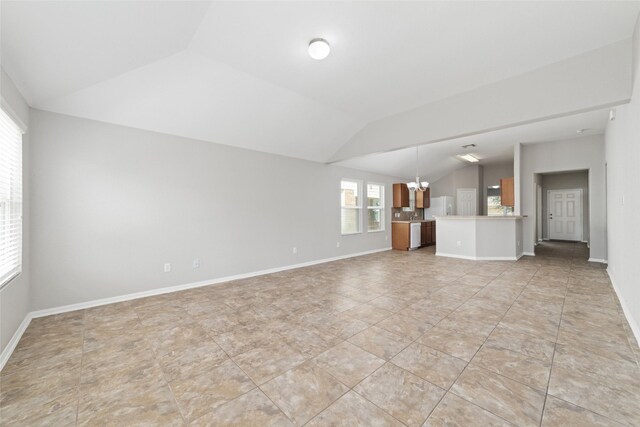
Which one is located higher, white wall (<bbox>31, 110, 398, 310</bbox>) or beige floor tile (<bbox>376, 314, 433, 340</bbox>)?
white wall (<bbox>31, 110, 398, 310</bbox>)

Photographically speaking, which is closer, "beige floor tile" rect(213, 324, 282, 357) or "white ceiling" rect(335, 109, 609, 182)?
"beige floor tile" rect(213, 324, 282, 357)

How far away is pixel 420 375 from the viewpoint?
1.83 meters

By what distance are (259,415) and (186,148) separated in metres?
3.74

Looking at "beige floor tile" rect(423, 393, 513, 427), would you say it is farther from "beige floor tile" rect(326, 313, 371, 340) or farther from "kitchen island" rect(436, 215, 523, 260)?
"kitchen island" rect(436, 215, 523, 260)

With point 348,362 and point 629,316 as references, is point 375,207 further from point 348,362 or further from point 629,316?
point 348,362

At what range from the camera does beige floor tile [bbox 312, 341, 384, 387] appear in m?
1.83

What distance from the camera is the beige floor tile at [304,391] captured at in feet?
4.97

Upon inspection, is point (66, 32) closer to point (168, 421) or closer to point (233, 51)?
point (233, 51)

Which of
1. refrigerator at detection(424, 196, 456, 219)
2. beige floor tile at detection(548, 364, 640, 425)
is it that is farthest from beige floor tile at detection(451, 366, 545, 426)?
refrigerator at detection(424, 196, 456, 219)

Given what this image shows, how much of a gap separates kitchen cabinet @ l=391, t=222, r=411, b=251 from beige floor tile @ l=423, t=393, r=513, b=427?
257 inches

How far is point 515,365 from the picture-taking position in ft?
6.38

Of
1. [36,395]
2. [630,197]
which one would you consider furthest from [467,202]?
[36,395]

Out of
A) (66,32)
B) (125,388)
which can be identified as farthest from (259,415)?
(66,32)

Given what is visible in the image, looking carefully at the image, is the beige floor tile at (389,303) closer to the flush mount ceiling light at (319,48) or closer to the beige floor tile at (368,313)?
the beige floor tile at (368,313)
